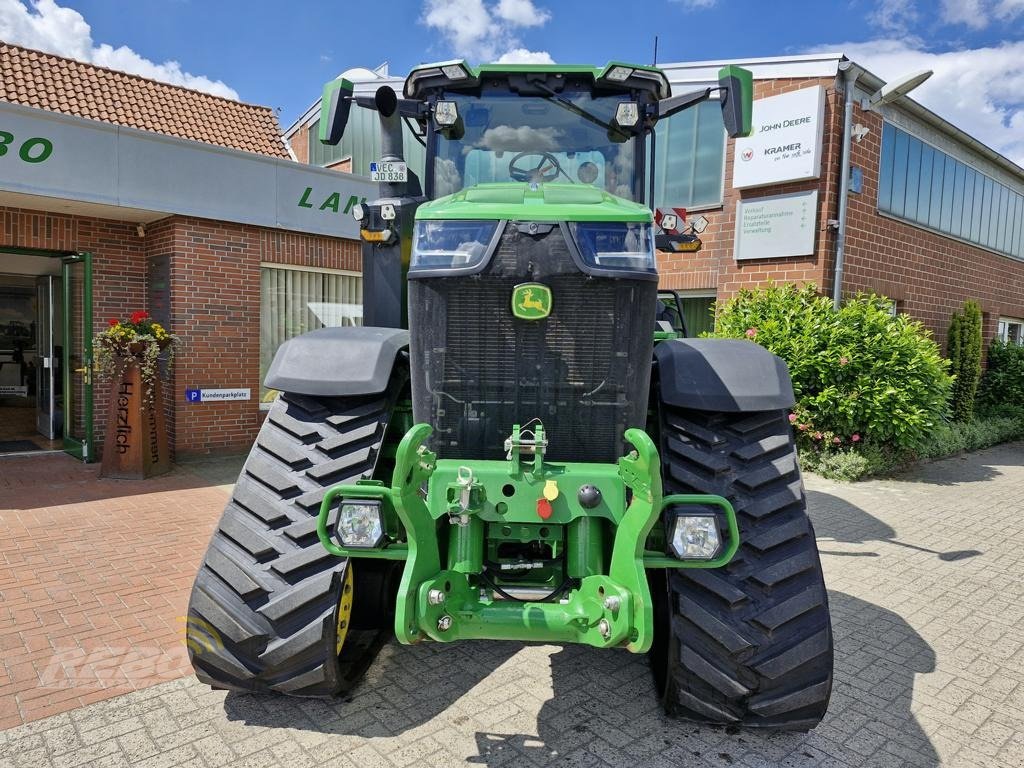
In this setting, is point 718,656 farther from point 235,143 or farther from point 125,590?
point 235,143

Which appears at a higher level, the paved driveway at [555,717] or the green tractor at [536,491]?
the green tractor at [536,491]

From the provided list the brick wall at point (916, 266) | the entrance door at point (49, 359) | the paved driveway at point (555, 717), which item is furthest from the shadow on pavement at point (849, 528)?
the entrance door at point (49, 359)

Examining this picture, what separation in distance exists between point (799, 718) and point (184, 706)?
2.68 metres

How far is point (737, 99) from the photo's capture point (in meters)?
3.70

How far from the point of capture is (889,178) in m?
11.3

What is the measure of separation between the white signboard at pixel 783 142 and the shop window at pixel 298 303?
6238 mm

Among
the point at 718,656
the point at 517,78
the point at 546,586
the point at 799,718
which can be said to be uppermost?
the point at 517,78

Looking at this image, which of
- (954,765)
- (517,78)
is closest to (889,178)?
(517,78)

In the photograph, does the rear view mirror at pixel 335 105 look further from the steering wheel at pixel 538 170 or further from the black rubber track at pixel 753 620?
the black rubber track at pixel 753 620

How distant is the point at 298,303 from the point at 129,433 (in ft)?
10.0

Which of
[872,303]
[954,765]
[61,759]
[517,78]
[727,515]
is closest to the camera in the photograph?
[727,515]

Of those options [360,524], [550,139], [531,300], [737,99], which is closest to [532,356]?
[531,300]

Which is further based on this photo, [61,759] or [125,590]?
[125,590]

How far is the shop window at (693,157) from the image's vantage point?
36.9 feet
